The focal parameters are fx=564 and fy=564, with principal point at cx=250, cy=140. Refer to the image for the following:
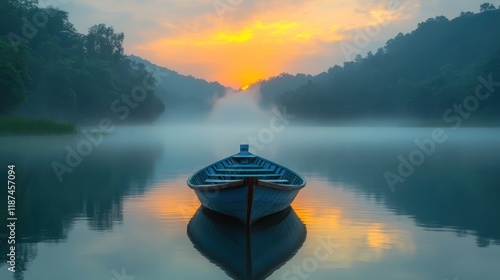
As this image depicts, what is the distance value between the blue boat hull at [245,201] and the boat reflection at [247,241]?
39 centimetres

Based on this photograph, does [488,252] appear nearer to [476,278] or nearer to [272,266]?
[476,278]

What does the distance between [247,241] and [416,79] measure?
14713 centimetres

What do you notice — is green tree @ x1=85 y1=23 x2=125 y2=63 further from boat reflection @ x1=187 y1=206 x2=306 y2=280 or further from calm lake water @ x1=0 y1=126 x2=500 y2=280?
boat reflection @ x1=187 y1=206 x2=306 y2=280

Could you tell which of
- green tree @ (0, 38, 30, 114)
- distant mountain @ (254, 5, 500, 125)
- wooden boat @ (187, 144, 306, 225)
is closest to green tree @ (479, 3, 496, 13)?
distant mountain @ (254, 5, 500, 125)

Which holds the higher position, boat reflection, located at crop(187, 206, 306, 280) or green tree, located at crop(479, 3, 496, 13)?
green tree, located at crop(479, 3, 496, 13)

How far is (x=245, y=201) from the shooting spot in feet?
46.3

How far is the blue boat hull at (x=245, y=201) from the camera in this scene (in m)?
14.1

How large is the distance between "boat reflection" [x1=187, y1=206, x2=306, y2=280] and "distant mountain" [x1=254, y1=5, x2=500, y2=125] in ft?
347

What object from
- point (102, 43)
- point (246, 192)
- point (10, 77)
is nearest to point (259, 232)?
point (246, 192)

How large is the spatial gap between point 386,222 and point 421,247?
3.20 metres

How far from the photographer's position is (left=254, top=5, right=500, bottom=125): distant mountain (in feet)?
395

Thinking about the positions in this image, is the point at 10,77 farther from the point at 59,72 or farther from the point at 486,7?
the point at 486,7

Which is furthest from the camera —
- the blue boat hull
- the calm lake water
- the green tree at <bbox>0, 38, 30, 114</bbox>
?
the green tree at <bbox>0, 38, 30, 114</bbox>

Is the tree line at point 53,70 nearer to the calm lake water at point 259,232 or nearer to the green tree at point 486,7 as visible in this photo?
the calm lake water at point 259,232
